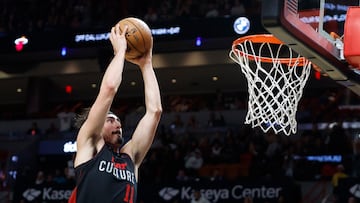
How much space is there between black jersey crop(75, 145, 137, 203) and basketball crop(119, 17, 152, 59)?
54cm

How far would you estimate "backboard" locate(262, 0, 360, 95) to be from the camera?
15.0ft

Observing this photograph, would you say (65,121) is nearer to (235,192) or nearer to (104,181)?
(235,192)

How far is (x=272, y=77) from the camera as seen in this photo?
6.11 metres

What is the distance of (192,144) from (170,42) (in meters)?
2.73

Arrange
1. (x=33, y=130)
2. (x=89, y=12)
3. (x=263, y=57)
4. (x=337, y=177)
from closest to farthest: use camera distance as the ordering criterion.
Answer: (x=263, y=57)
(x=337, y=177)
(x=33, y=130)
(x=89, y=12)

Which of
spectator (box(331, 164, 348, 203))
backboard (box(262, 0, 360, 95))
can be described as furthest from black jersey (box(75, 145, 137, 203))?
spectator (box(331, 164, 348, 203))

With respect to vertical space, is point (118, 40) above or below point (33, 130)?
above

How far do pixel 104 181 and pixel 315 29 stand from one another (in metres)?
2.37

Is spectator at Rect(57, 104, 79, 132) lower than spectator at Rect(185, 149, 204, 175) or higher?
higher

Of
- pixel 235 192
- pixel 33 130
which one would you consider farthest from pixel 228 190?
pixel 33 130

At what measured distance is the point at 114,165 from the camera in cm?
347

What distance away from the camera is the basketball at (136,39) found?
145 inches

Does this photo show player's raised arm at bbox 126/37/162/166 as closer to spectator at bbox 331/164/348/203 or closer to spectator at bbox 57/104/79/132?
spectator at bbox 331/164/348/203

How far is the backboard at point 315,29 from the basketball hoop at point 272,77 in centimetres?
57
